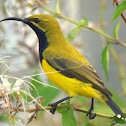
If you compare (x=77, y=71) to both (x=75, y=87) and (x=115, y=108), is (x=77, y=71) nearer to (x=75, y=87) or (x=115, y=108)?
(x=75, y=87)

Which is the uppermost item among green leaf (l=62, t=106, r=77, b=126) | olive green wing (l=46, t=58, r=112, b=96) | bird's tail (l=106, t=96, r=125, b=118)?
olive green wing (l=46, t=58, r=112, b=96)

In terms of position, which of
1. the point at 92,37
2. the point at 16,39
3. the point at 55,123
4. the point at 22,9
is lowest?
the point at 55,123

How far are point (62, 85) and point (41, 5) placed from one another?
0.31 meters

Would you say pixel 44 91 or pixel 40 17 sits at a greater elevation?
pixel 40 17

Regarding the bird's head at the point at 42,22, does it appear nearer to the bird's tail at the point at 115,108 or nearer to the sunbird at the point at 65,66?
the sunbird at the point at 65,66

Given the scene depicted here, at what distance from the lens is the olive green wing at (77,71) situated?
0.95m

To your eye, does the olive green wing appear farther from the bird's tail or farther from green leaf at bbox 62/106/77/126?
green leaf at bbox 62/106/77/126

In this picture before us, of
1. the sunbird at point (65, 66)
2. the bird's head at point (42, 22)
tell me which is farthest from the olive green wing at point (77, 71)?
the bird's head at point (42, 22)

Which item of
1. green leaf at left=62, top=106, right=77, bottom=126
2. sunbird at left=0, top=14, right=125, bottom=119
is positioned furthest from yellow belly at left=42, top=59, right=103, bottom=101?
green leaf at left=62, top=106, right=77, bottom=126

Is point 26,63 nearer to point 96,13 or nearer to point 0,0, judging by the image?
point 0,0

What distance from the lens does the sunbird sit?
922 millimetres

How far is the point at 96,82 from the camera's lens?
0.94 metres

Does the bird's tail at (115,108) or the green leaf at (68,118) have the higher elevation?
the green leaf at (68,118)

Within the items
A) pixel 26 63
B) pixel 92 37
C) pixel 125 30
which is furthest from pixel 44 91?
pixel 92 37
